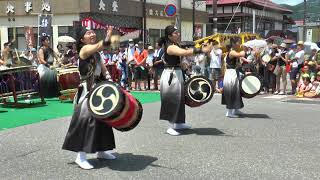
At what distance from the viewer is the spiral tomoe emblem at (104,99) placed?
5594mm

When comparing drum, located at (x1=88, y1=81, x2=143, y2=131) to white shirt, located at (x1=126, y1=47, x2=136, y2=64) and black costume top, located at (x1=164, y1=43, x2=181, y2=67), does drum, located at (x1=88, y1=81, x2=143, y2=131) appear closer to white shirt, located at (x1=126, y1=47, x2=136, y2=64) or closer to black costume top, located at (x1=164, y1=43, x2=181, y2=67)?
black costume top, located at (x1=164, y1=43, x2=181, y2=67)

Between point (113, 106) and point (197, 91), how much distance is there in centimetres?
294

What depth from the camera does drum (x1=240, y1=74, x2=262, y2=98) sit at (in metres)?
10.0

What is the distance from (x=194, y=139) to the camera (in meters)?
7.66

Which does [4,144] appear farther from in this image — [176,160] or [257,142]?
[257,142]

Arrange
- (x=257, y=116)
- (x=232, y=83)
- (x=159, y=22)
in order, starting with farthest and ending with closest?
(x=159, y=22) < (x=257, y=116) < (x=232, y=83)

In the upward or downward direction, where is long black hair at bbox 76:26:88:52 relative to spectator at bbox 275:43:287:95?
upward

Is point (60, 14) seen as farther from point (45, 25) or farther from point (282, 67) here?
point (282, 67)

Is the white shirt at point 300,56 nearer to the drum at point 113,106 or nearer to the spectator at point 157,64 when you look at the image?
the spectator at point 157,64

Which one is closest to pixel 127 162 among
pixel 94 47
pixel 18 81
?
pixel 94 47

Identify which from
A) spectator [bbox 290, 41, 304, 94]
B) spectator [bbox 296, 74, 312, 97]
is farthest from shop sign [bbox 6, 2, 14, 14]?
spectator [bbox 296, 74, 312, 97]

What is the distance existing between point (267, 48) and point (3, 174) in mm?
11881

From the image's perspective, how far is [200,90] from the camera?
27.3 feet

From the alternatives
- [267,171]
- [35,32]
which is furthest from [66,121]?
[35,32]
